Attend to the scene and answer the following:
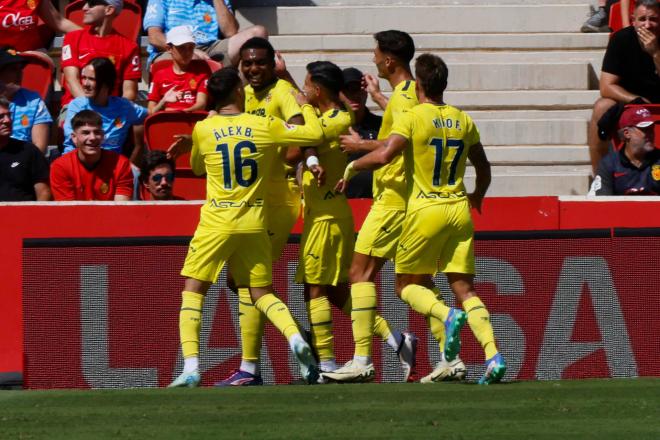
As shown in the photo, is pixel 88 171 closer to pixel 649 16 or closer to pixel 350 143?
pixel 350 143

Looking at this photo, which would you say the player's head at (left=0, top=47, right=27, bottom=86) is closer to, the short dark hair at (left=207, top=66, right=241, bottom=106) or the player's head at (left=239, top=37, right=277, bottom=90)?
the player's head at (left=239, top=37, right=277, bottom=90)

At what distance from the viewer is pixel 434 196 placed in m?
8.94

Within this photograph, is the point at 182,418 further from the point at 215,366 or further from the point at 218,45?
the point at 218,45

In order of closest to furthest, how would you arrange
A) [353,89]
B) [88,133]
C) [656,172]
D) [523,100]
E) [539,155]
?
[353,89]
[656,172]
[88,133]
[539,155]
[523,100]

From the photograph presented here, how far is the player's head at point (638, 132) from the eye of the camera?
10.8 meters

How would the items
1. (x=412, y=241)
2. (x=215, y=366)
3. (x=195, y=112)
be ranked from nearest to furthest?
(x=412, y=241) → (x=215, y=366) → (x=195, y=112)

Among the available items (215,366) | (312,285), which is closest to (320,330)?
(312,285)

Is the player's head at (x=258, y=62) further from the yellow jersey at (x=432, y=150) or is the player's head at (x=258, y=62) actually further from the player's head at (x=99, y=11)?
the player's head at (x=99, y=11)

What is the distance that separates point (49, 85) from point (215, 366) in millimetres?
3927

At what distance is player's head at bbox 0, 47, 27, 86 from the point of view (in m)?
12.0

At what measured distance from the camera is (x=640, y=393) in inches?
328

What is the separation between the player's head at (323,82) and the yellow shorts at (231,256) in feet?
3.37

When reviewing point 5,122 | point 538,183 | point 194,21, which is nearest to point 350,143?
point 5,122

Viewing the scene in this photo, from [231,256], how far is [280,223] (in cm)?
58
